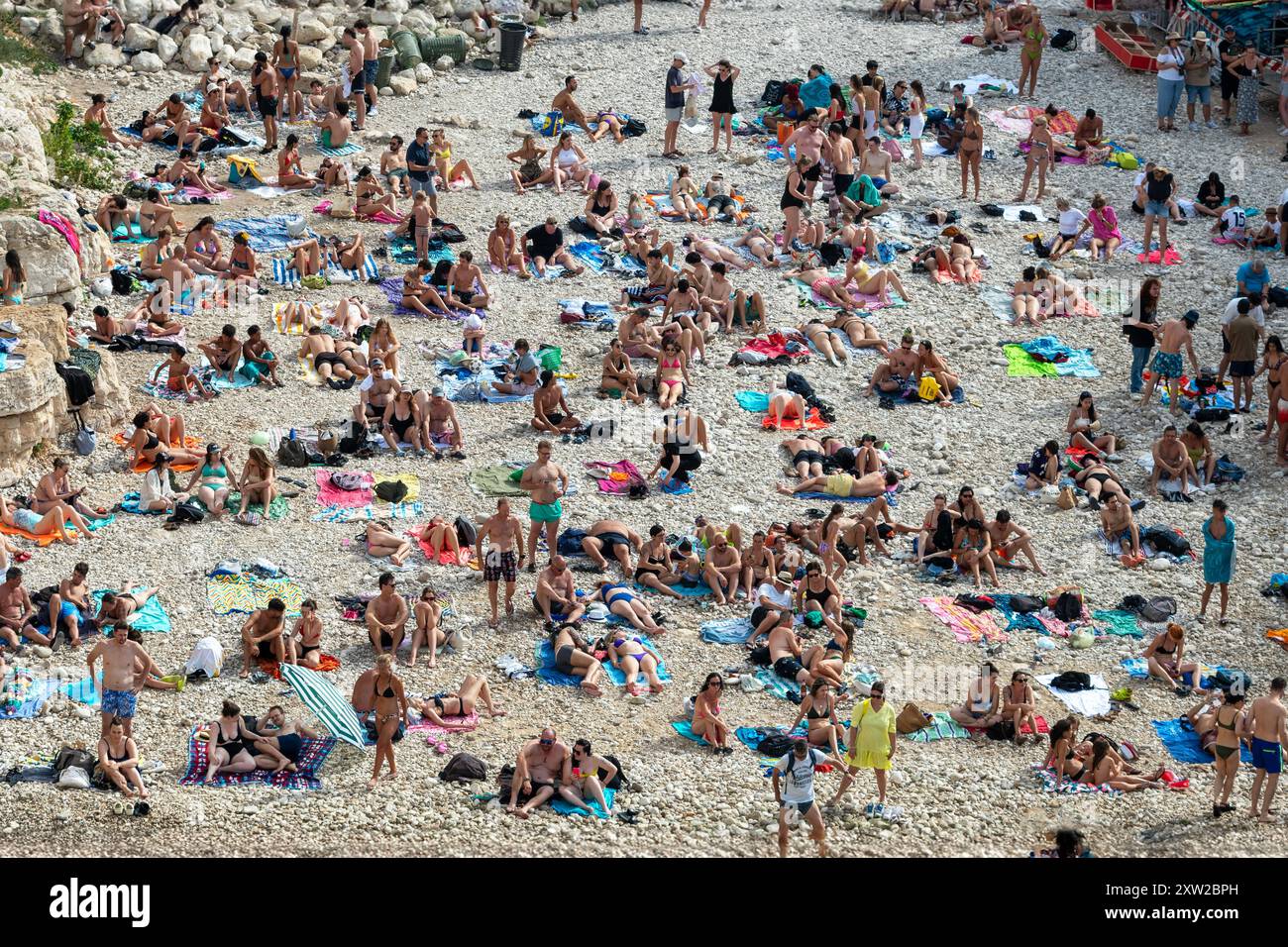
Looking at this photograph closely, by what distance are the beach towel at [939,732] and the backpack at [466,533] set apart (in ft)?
16.6

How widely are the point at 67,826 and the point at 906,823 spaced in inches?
265

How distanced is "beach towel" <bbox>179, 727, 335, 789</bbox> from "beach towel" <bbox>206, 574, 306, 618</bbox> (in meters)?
2.24

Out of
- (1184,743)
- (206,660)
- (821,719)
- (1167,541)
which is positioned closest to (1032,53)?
(1167,541)

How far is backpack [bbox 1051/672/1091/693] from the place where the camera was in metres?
19.6

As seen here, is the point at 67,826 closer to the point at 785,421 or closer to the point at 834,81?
the point at 785,421

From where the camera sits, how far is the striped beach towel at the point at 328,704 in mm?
17359

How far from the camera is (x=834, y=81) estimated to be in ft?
112

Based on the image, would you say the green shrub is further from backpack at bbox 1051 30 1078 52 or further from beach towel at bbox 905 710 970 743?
backpack at bbox 1051 30 1078 52

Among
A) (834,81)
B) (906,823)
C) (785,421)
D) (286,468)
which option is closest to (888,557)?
(785,421)

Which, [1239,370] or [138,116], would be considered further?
[138,116]

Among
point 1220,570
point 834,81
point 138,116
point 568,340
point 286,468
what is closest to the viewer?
point 1220,570

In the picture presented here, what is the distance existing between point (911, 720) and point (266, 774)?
569 centimetres

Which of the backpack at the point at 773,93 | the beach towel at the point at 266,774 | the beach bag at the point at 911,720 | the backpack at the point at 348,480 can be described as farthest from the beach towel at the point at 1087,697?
the backpack at the point at 773,93

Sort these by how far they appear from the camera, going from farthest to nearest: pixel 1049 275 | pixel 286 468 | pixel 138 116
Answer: pixel 138 116
pixel 1049 275
pixel 286 468
